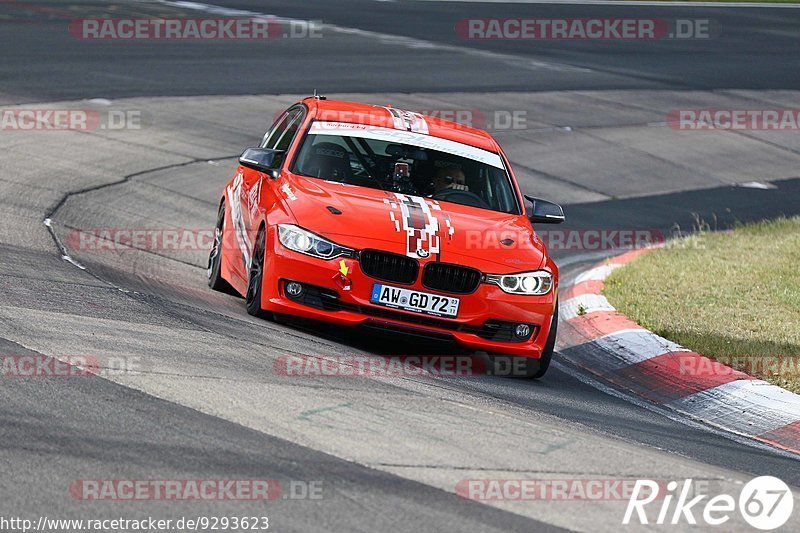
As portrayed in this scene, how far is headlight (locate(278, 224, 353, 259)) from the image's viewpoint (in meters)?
8.31

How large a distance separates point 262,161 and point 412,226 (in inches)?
60.4

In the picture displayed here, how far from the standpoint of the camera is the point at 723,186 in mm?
18609

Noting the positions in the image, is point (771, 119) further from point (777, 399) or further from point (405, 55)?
point (777, 399)

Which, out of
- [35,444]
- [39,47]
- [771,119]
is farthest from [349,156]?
[771,119]

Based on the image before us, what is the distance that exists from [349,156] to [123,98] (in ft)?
30.6

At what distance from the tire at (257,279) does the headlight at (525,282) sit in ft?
4.82

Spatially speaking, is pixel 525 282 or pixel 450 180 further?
pixel 450 180

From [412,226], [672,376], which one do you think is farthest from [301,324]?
[672,376]
